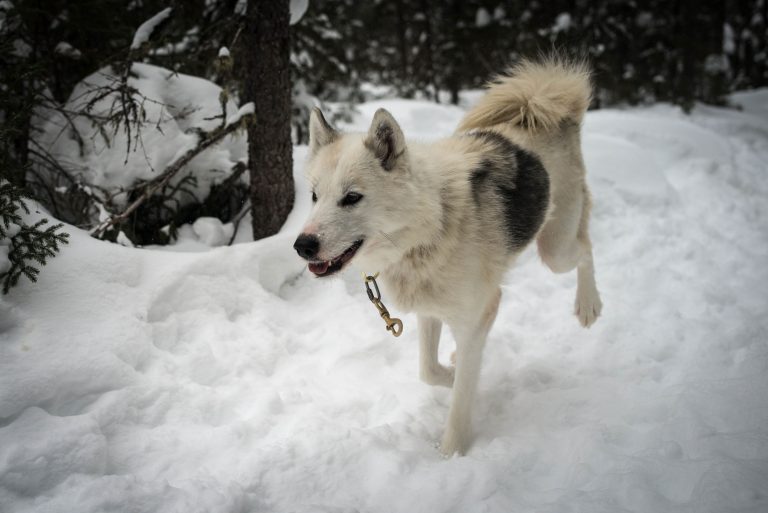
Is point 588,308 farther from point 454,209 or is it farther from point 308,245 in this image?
point 308,245

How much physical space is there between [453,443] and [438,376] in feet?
1.70

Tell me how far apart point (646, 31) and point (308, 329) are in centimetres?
1919

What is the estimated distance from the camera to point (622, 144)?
6832 mm

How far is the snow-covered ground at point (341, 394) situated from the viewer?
2023mm

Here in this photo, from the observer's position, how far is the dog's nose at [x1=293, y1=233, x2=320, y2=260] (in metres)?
2.05

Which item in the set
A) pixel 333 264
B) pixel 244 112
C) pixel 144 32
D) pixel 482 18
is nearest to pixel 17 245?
pixel 244 112

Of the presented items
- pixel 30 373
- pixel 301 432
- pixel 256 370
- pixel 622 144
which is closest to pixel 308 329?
pixel 256 370

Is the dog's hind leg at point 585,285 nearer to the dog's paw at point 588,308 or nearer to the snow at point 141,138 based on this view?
the dog's paw at point 588,308

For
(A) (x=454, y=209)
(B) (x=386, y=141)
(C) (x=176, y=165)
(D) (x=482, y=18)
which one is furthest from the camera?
(D) (x=482, y=18)

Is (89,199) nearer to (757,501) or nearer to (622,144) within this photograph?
(757,501)

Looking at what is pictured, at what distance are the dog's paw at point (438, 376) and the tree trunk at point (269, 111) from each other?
6.82 ft

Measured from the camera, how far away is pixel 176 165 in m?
4.01

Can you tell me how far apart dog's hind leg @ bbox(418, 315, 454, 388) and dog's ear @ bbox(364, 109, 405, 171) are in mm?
1099

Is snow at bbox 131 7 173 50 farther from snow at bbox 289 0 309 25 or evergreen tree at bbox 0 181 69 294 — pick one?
evergreen tree at bbox 0 181 69 294
